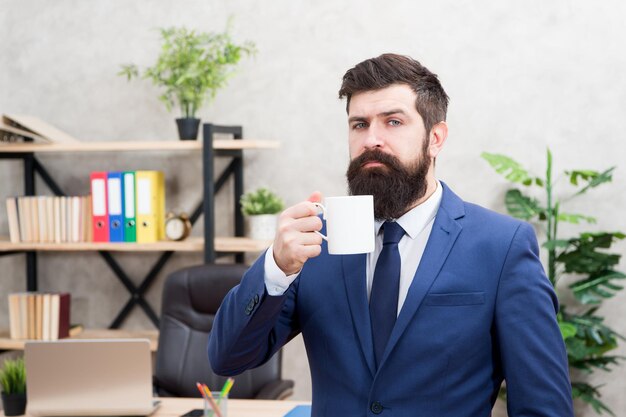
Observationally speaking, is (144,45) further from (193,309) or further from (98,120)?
(193,309)

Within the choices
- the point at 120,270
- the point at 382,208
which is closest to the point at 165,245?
the point at 120,270

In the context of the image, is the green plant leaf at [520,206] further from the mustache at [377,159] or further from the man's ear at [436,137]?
the mustache at [377,159]

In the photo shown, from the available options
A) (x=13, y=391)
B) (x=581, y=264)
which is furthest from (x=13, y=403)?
(x=581, y=264)

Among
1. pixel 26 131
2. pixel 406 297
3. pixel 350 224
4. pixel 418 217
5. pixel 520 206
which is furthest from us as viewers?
pixel 26 131

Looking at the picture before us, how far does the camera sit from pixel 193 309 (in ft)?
9.07

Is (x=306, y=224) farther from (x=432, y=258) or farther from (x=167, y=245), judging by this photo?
(x=167, y=245)

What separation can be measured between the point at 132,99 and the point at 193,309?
4.64 feet

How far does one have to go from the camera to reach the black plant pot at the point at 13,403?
7.02ft

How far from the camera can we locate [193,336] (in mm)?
2746

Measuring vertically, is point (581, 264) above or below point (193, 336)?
above

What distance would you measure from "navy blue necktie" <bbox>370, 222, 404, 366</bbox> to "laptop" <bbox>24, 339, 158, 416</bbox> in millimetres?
752

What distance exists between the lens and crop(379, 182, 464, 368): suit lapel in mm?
1349

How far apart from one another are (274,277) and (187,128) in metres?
2.21

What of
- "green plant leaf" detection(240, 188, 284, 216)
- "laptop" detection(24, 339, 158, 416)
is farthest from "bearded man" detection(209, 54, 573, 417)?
"green plant leaf" detection(240, 188, 284, 216)
